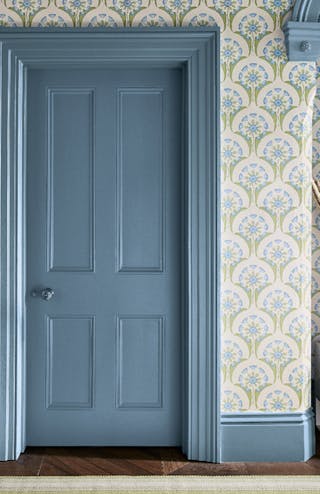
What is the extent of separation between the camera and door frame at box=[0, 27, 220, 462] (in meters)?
2.91

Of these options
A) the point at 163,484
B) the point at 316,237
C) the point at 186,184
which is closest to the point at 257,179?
the point at 186,184

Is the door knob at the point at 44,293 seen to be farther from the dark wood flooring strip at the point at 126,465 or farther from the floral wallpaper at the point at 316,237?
the floral wallpaper at the point at 316,237

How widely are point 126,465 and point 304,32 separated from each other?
2.28m

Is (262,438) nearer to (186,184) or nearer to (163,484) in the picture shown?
(163,484)

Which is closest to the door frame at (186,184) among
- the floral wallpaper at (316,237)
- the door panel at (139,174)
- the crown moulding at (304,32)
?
the door panel at (139,174)

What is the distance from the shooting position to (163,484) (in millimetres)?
2648

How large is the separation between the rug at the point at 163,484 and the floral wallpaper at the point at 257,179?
0.39m

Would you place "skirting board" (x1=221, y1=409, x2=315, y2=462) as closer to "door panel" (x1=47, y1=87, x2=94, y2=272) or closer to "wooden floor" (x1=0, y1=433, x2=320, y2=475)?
"wooden floor" (x1=0, y1=433, x2=320, y2=475)

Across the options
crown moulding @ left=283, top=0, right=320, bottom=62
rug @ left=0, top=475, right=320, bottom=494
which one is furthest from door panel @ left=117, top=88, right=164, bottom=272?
rug @ left=0, top=475, right=320, bottom=494

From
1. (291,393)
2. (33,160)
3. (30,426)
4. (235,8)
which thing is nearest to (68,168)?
(33,160)

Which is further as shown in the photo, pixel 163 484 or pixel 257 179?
pixel 257 179

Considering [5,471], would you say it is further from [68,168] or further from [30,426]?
[68,168]

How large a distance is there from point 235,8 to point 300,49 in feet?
1.25

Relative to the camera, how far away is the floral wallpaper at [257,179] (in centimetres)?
292
